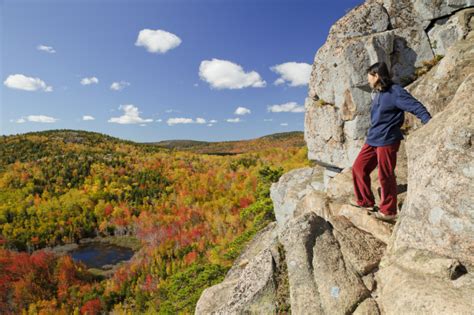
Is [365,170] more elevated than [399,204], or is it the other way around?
[365,170]

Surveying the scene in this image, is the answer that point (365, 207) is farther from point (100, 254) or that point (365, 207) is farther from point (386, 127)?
point (100, 254)

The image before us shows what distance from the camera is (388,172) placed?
6676 millimetres

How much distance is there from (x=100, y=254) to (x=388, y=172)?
61052 mm

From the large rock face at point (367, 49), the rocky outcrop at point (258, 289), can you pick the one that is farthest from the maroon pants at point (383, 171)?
the large rock face at point (367, 49)

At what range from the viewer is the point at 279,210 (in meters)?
16.0

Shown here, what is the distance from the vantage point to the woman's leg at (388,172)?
6668 mm

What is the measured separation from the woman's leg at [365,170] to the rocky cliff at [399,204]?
1.27ft

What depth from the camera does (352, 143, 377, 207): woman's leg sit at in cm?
732

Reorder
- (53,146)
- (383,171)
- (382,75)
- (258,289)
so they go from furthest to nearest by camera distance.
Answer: (53,146), (383,171), (382,75), (258,289)

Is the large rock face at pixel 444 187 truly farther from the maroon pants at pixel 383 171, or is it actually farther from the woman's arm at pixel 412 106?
the maroon pants at pixel 383 171

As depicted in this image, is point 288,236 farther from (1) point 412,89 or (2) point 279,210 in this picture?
(2) point 279,210

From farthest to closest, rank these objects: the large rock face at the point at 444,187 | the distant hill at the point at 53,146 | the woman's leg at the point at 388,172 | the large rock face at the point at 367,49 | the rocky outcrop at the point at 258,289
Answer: the distant hill at the point at 53,146 → the large rock face at the point at 367,49 → the woman's leg at the point at 388,172 → the rocky outcrop at the point at 258,289 → the large rock face at the point at 444,187

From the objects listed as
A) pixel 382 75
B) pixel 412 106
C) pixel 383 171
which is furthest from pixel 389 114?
pixel 383 171

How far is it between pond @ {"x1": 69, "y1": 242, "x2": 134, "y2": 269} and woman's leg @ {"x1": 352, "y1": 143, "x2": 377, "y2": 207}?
5365cm
